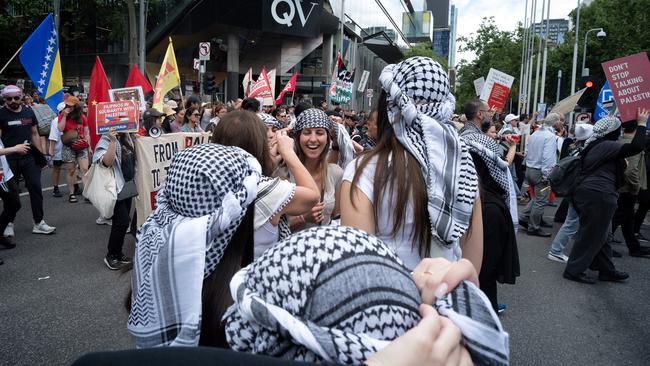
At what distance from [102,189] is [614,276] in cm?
601

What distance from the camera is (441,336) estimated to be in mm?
957

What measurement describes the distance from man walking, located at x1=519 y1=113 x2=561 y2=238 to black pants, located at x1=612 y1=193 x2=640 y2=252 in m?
1.18

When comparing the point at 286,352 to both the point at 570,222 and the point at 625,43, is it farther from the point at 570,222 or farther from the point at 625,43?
the point at 625,43

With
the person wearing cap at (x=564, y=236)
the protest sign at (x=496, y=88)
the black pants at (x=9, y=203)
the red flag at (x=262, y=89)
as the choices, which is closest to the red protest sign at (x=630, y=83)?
the person wearing cap at (x=564, y=236)

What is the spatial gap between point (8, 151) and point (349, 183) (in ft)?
17.3

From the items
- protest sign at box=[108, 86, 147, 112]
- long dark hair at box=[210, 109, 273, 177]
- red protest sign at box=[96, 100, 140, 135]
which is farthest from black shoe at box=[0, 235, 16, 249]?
long dark hair at box=[210, 109, 273, 177]

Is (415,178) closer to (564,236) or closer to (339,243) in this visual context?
(339,243)

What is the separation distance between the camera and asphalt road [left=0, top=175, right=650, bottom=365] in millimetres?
3879

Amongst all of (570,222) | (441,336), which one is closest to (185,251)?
(441,336)

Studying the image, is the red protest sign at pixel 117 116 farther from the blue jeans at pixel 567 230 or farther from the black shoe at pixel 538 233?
the black shoe at pixel 538 233

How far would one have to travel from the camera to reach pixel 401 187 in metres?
1.89

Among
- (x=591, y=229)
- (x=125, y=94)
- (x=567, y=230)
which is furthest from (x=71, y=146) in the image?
(x=591, y=229)

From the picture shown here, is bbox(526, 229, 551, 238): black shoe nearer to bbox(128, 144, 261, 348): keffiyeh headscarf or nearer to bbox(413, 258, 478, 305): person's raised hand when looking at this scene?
bbox(128, 144, 261, 348): keffiyeh headscarf

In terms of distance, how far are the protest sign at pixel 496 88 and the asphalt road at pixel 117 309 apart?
5128mm
